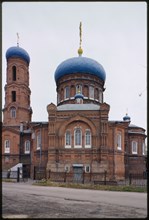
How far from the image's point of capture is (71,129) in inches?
1030

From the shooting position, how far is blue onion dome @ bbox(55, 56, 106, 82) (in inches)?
1379

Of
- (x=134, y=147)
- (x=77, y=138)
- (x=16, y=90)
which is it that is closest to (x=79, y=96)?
(x=77, y=138)

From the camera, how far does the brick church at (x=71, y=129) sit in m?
25.6

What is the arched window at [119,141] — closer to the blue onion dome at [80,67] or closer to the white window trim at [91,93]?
the white window trim at [91,93]

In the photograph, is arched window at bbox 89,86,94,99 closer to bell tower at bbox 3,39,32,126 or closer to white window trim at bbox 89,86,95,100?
white window trim at bbox 89,86,95,100

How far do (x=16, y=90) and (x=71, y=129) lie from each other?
14418 mm

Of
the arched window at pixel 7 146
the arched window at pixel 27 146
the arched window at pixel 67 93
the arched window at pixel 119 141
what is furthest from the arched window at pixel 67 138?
the arched window at pixel 7 146

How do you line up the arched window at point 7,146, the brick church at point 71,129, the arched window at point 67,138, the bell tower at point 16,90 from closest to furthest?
the brick church at point 71,129 < the arched window at point 67,138 < the arched window at point 7,146 < the bell tower at point 16,90

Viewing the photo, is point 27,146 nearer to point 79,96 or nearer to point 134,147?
point 79,96

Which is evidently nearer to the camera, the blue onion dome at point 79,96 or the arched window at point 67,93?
the blue onion dome at point 79,96

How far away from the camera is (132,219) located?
7.40m

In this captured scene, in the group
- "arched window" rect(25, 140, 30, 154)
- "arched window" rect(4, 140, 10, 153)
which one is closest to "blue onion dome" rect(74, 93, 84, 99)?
"arched window" rect(25, 140, 30, 154)

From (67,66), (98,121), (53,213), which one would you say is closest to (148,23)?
(53,213)

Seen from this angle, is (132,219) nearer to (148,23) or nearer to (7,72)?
(148,23)
